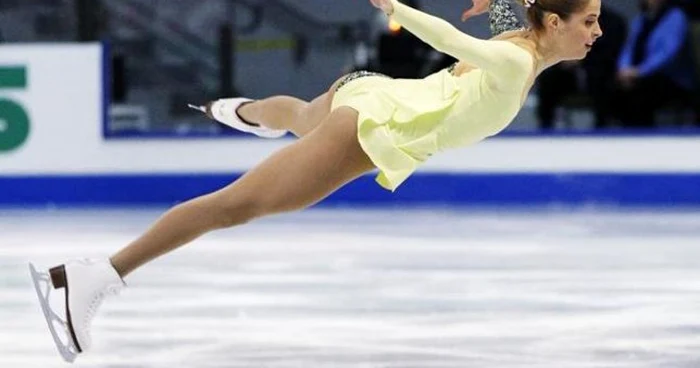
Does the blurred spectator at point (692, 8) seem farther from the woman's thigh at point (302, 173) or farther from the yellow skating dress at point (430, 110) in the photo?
the woman's thigh at point (302, 173)

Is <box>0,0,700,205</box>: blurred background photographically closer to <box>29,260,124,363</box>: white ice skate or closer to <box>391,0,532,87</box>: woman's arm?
<box>391,0,532,87</box>: woman's arm

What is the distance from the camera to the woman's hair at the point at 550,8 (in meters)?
3.73

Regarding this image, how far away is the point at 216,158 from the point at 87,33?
1.19m

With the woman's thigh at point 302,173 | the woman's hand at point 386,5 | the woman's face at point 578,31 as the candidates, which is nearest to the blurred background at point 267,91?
the woman's face at point 578,31

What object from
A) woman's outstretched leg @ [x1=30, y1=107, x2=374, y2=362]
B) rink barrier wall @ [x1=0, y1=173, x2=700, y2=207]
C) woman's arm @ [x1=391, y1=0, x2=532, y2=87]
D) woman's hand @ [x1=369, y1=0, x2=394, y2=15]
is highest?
woman's hand @ [x1=369, y1=0, x2=394, y2=15]

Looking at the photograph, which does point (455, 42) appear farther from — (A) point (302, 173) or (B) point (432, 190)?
(B) point (432, 190)

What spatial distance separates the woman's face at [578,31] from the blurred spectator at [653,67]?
580 centimetres

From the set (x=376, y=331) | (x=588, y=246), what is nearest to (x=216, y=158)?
(x=588, y=246)

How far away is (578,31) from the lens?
376 cm

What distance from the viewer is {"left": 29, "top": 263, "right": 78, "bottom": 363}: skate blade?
364 cm

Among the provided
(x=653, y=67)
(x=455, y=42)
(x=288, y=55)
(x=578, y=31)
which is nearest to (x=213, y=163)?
(x=288, y=55)

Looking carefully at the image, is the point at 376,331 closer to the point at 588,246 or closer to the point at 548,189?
the point at 588,246

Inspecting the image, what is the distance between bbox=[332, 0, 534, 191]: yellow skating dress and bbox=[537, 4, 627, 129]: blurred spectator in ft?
19.0

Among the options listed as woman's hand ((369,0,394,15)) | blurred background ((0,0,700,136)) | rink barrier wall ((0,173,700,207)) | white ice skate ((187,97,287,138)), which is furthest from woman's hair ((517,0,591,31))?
blurred background ((0,0,700,136))
